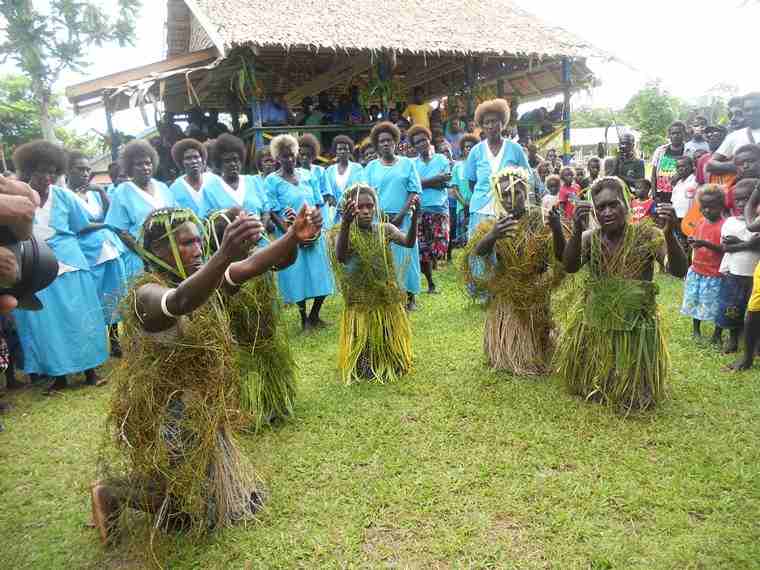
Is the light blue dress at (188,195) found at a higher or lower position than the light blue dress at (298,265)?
higher

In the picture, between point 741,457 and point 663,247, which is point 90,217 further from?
point 741,457

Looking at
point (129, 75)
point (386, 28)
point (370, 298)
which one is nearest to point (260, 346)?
point (370, 298)

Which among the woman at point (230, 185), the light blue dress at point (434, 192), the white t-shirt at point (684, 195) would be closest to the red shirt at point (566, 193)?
the white t-shirt at point (684, 195)

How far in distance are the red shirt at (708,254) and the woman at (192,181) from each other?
15.2ft

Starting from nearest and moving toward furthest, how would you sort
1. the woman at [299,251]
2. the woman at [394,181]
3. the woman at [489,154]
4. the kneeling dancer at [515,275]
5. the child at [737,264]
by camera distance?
the kneeling dancer at [515,275], the child at [737,264], the woman at [489,154], the woman at [299,251], the woman at [394,181]

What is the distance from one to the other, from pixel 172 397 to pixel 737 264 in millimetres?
4439

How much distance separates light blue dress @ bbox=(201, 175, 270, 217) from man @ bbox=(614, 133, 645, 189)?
539cm

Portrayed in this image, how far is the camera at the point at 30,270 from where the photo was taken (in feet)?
6.70

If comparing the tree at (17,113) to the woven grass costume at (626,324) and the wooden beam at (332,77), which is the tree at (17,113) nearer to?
the wooden beam at (332,77)

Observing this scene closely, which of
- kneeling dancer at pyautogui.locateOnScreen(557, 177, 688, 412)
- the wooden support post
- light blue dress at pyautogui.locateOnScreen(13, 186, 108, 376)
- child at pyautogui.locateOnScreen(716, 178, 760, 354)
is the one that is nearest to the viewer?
kneeling dancer at pyautogui.locateOnScreen(557, 177, 688, 412)

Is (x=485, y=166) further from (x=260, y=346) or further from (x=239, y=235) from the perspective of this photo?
(x=239, y=235)

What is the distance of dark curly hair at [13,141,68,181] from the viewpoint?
14.4ft

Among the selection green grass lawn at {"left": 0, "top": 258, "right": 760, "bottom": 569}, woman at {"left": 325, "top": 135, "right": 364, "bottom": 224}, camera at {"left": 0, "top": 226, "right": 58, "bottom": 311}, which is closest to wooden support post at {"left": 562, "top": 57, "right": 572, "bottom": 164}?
woman at {"left": 325, "top": 135, "right": 364, "bottom": 224}

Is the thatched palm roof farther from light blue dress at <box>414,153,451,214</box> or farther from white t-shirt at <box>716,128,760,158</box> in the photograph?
white t-shirt at <box>716,128,760,158</box>
